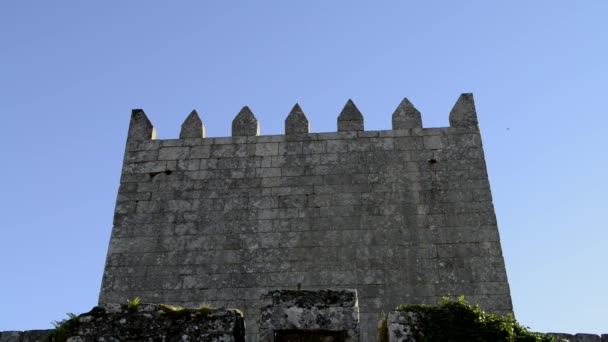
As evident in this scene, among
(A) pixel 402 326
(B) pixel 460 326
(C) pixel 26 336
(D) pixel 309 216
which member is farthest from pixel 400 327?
(D) pixel 309 216

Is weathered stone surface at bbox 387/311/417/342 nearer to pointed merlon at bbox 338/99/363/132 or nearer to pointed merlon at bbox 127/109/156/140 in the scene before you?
pointed merlon at bbox 338/99/363/132

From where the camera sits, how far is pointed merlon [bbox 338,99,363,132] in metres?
12.5

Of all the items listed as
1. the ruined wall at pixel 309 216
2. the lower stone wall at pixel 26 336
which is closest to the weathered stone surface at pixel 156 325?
the lower stone wall at pixel 26 336

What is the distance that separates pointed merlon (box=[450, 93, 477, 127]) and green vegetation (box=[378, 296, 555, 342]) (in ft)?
21.5

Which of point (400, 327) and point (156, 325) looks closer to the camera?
point (400, 327)

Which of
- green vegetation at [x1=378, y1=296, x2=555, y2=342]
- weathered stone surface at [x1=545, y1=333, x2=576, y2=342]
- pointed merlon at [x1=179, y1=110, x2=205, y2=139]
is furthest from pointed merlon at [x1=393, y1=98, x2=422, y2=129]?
green vegetation at [x1=378, y1=296, x2=555, y2=342]

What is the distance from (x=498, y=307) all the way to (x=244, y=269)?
385 centimetres

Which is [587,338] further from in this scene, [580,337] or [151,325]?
[151,325]

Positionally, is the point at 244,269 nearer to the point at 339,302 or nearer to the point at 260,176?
the point at 260,176

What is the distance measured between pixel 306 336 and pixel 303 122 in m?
7.00

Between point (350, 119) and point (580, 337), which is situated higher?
point (350, 119)

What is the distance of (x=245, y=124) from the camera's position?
12758mm

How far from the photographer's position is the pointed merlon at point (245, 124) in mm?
12633

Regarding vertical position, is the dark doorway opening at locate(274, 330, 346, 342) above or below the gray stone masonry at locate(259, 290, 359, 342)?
below
